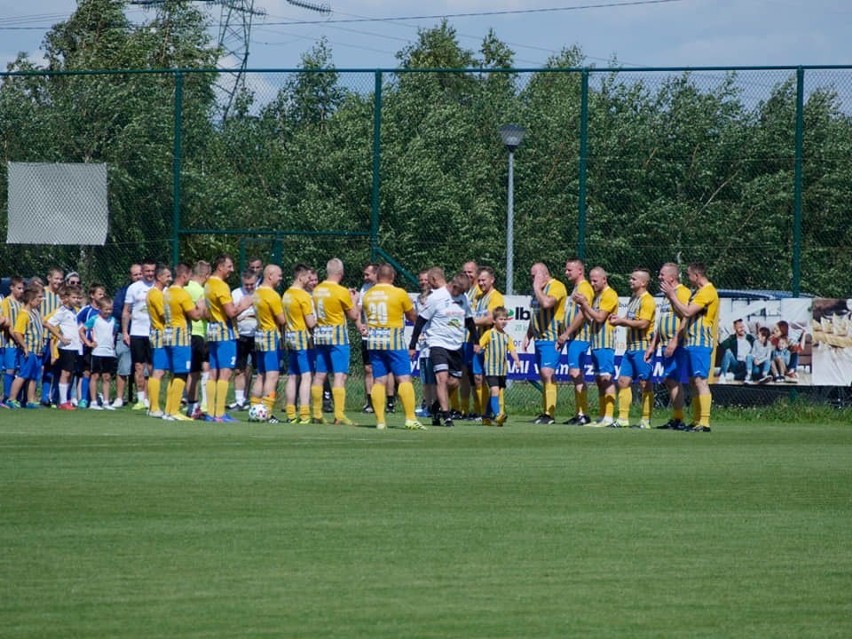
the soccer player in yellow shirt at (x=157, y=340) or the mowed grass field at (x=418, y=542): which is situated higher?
the soccer player in yellow shirt at (x=157, y=340)

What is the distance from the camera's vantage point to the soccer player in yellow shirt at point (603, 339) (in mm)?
21531

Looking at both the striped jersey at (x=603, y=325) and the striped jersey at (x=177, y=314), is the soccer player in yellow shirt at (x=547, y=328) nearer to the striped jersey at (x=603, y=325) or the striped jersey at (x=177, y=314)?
the striped jersey at (x=603, y=325)

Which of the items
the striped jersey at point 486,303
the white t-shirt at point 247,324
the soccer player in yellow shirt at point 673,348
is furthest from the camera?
the white t-shirt at point 247,324

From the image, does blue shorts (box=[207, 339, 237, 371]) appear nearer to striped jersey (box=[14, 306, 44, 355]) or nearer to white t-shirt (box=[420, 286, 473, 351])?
white t-shirt (box=[420, 286, 473, 351])

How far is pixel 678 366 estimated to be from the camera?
67.8 ft

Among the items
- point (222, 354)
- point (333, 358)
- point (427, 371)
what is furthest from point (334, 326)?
point (427, 371)

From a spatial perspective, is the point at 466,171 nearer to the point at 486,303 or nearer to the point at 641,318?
the point at 486,303

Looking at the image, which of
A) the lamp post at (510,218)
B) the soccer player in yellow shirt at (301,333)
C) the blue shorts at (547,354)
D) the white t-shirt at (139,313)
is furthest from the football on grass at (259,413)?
the lamp post at (510,218)

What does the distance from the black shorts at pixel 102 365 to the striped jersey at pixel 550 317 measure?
701 cm

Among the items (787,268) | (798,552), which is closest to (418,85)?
(787,268)

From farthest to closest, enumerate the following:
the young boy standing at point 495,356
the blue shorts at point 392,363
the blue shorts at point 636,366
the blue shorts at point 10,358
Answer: the blue shorts at point 10,358, the young boy standing at point 495,356, the blue shorts at point 636,366, the blue shorts at point 392,363

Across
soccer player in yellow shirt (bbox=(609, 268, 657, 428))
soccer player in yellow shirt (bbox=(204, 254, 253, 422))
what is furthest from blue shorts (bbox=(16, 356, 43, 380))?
soccer player in yellow shirt (bbox=(609, 268, 657, 428))

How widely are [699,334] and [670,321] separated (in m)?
0.50

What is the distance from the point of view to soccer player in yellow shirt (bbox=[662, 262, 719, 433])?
20.2 metres
